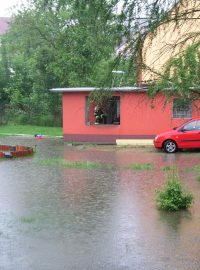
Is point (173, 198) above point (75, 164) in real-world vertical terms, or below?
above

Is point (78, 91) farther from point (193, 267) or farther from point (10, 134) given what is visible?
point (193, 267)

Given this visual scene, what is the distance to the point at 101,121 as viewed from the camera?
33.4m

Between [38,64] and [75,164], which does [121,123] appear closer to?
[75,164]

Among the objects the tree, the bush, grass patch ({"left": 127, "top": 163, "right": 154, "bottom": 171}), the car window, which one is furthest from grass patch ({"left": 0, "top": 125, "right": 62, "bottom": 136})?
the bush

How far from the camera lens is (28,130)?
40.5 m

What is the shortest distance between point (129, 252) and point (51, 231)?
1964 mm

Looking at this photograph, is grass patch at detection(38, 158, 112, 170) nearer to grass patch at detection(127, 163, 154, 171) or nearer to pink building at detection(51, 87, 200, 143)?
grass patch at detection(127, 163, 154, 171)

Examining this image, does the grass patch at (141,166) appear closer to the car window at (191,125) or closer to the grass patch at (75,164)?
the grass patch at (75,164)

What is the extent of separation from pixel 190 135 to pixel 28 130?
17854 mm

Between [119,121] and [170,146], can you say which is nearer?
[170,146]

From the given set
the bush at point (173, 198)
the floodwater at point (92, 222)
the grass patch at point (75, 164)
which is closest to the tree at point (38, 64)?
the grass patch at point (75, 164)

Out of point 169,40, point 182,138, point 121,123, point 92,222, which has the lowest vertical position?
point 92,222

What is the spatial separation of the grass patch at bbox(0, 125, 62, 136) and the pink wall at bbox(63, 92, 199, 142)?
6.36m

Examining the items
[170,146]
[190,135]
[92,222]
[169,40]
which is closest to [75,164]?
[170,146]
